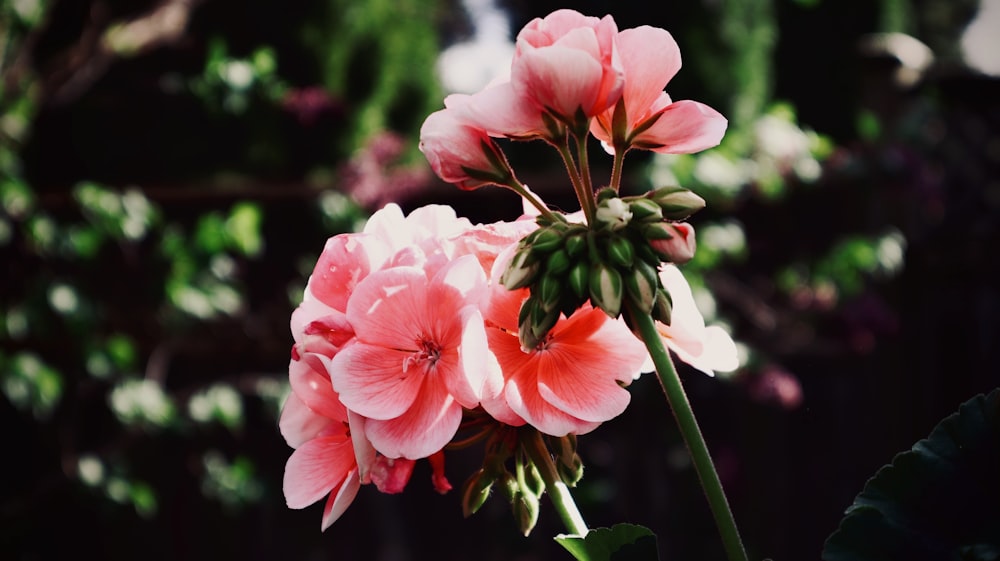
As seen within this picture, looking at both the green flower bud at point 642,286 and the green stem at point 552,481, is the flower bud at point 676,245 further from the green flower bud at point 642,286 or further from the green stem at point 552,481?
the green stem at point 552,481

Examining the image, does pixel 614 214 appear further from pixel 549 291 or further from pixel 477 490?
pixel 477 490

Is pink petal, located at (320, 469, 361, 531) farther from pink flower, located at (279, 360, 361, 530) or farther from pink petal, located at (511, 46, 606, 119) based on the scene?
pink petal, located at (511, 46, 606, 119)

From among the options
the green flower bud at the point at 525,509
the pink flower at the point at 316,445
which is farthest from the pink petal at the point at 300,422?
the green flower bud at the point at 525,509

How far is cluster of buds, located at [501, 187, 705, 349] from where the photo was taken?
365 mm

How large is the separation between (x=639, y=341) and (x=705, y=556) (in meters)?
3.72

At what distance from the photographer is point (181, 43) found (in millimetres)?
3184

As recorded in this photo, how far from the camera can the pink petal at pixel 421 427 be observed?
0.39 metres

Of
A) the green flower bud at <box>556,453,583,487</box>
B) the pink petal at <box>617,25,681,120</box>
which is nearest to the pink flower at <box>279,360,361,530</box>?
the green flower bud at <box>556,453,583,487</box>

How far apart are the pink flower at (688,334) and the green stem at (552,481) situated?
0.09 meters

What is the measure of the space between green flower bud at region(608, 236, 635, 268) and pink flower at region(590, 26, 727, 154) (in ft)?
0.23

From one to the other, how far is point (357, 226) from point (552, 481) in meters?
2.49

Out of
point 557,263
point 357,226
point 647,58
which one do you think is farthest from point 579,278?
point 357,226

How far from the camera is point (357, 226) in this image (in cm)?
285

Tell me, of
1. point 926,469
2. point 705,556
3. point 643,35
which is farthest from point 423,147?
point 705,556
